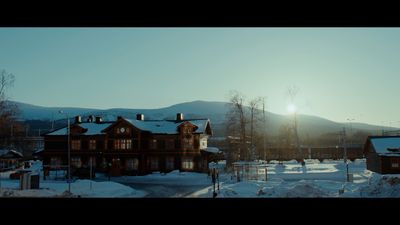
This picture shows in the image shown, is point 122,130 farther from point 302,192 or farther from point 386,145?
point 386,145

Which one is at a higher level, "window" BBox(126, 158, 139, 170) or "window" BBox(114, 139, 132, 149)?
"window" BBox(114, 139, 132, 149)

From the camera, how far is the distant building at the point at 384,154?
30.5 meters

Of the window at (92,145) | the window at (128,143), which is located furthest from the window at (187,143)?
the window at (92,145)

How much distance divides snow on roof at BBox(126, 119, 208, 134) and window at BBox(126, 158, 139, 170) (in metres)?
3.18

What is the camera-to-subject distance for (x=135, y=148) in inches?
1410

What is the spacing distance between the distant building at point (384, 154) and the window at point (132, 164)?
2137 centimetres

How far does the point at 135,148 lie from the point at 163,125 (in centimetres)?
370

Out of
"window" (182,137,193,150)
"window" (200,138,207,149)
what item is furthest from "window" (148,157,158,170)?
"window" (200,138,207,149)

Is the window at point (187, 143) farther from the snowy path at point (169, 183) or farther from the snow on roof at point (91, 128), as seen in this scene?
the snow on roof at point (91, 128)

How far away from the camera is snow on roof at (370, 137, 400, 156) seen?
100ft

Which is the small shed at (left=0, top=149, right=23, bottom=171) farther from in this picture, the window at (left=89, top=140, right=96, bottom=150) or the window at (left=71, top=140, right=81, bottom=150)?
the window at (left=89, top=140, right=96, bottom=150)
